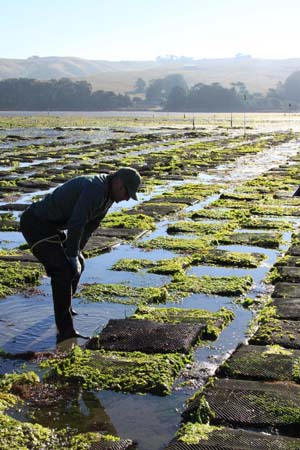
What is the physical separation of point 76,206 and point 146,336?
52.3 inches

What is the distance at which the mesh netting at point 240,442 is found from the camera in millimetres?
3814

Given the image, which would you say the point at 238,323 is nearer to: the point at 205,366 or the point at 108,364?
the point at 205,366

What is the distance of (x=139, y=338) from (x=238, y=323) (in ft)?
3.79

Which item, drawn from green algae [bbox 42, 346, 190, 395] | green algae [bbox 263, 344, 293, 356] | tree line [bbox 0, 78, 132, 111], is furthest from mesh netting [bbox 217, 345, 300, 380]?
tree line [bbox 0, 78, 132, 111]

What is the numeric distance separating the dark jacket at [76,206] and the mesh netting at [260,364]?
66.8 inches

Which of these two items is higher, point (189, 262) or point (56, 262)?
point (56, 262)

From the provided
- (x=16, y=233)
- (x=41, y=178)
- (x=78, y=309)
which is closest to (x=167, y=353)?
(x=78, y=309)

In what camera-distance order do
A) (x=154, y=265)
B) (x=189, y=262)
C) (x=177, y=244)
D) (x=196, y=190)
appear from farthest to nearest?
1. (x=196, y=190)
2. (x=177, y=244)
3. (x=189, y=262)
4. (x=154, y=265)

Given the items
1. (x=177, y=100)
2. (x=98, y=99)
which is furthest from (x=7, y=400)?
(x=98, y=99)

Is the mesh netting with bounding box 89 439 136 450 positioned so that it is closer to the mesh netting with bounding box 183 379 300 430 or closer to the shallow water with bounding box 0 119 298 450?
the shallow water with bounding box 0 119 298 450

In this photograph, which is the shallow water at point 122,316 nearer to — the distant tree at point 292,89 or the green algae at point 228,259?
the green algae at point 228,259

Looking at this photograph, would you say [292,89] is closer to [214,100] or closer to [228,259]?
[214,100]

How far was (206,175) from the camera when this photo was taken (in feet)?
66.3

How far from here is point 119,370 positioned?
5.00 meters
